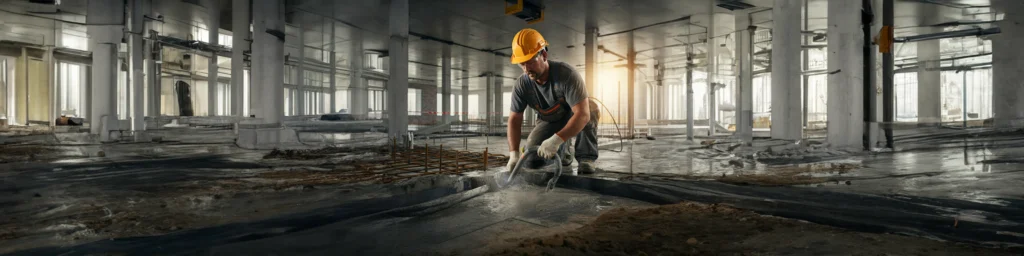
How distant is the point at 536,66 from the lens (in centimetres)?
444

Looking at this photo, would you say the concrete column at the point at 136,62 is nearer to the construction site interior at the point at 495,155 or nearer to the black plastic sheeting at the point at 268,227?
the construction site interior at the point at 495,155

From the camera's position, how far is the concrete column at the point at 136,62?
13.6 metres

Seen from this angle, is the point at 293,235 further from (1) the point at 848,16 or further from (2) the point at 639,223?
(1) the point at 848,16

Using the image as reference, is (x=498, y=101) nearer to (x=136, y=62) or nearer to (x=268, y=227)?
(x=136, y=62)

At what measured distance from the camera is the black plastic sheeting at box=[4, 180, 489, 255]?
251 centimetres

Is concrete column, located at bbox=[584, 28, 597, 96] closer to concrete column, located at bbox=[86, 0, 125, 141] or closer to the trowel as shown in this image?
the trowel

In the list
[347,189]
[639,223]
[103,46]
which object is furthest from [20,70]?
[639,223]

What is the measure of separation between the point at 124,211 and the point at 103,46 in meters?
13.2

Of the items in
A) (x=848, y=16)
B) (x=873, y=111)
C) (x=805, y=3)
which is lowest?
(x=873, y=111)

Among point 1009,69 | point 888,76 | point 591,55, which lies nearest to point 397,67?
point 591,55

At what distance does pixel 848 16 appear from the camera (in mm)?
9789

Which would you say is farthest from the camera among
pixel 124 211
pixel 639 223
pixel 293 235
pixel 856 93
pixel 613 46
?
pixel 613 46

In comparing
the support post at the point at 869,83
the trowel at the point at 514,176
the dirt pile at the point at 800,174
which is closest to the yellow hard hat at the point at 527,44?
the trowel at the point at 514,176

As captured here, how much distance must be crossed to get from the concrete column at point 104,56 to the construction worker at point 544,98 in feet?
45.2
